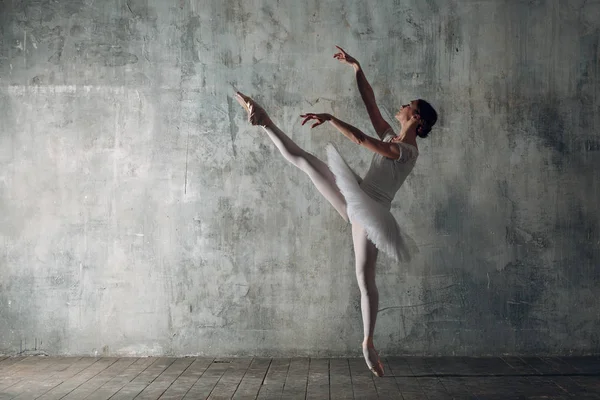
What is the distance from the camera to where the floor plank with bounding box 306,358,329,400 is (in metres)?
4.39

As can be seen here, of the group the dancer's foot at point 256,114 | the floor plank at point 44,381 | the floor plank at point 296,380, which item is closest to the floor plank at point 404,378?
the floor plank at point 296,380

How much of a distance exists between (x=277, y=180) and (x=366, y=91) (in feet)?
4.57

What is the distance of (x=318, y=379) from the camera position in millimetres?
4824

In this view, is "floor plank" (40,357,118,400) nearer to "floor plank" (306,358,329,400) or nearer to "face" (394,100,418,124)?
"floor plank" (306,358,329,400)

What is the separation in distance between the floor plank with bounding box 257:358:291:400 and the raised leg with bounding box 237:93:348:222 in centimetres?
124

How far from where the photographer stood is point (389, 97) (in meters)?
5.71

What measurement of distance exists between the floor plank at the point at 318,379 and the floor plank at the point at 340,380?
0.11 feet

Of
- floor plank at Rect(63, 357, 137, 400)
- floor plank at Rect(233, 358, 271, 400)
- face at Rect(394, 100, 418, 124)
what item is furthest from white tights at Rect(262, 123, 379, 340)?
floor plank at Rect(63, 357, 137, 400)

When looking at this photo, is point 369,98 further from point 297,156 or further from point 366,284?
point 366,284

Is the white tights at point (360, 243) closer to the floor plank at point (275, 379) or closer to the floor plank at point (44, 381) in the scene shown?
the floor plank at point (275, 379)

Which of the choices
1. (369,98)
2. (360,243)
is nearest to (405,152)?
(369,98)

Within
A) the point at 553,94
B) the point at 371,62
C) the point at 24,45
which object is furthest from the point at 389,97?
the point at 24,45

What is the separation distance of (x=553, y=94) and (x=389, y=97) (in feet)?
4.40

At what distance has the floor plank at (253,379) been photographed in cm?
438
